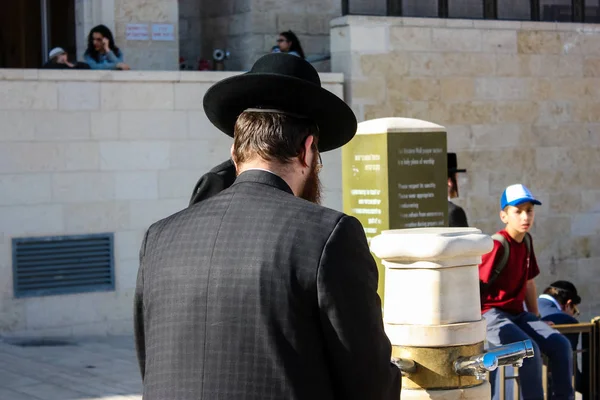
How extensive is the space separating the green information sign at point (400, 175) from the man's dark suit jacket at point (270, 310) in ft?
19.0

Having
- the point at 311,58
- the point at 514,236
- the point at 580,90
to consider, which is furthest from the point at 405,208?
the point at 580,90

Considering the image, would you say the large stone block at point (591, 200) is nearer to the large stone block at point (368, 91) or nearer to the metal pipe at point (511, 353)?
the large stone block at point (368, 91)

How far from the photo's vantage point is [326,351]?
8.89ft

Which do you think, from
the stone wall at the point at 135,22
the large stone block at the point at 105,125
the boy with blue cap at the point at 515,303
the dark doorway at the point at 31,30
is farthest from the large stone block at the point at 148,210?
the boy with blue cap at the point at 515,303

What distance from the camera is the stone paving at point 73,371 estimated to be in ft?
26.6

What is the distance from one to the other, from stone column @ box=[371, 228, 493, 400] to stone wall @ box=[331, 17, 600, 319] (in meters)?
7.51

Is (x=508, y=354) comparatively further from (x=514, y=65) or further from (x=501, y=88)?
(x=514, y=65)

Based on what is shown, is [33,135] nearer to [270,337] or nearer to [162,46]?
[162,46]

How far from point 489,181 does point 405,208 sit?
14.9 feet

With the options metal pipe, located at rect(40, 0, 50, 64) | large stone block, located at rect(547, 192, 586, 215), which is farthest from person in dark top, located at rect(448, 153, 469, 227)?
metal pipe, located at rect(40, 0, 50, 64)

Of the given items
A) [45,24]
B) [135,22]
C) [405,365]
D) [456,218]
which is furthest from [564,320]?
[45,24]

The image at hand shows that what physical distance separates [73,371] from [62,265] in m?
1.74

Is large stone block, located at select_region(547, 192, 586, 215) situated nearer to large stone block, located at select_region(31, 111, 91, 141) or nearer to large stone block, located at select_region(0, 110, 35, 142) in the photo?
large stone block, located at select_region(31, 111, 91, 141)

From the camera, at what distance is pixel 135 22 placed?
1215 centimetres
